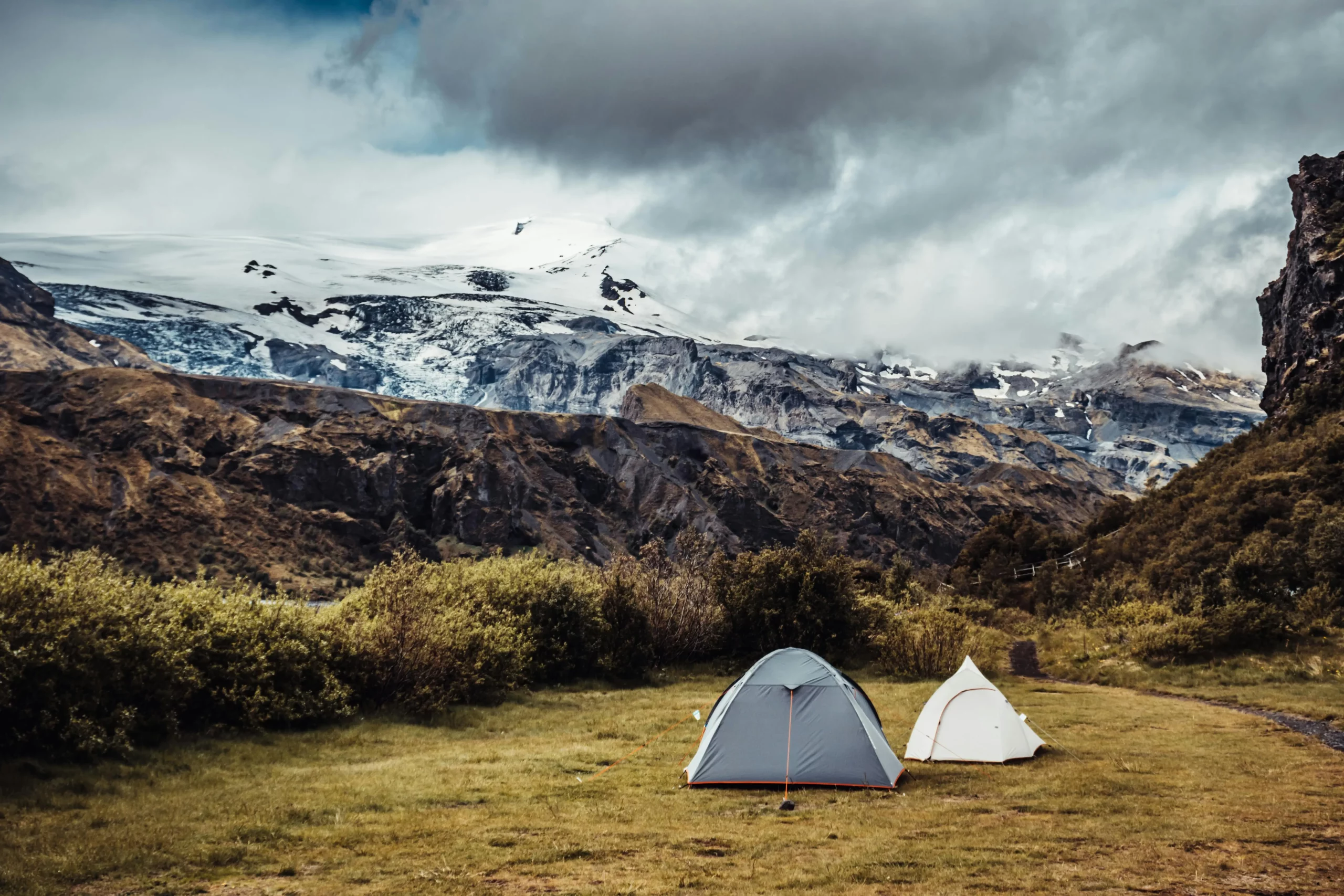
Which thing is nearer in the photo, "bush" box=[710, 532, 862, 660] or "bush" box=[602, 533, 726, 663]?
"bush" box=[602, 533, 726, 663]

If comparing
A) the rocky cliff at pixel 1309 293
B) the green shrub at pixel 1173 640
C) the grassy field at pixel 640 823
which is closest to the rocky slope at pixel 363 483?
the rocky cliff at pixel 1309 293

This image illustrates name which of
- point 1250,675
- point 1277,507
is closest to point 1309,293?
point 1277,507

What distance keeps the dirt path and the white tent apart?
244 inches

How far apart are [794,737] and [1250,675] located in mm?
21027

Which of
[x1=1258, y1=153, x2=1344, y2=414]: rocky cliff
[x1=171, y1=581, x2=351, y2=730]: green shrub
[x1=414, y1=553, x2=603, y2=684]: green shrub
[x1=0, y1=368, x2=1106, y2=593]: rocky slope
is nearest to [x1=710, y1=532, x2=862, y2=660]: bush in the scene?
[x1=414, y1=553, x2=603, y2=684]: green shrub

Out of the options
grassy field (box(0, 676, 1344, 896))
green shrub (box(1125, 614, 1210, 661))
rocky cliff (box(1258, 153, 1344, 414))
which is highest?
rocky cliff (box(1258, 153, 1344, 414))

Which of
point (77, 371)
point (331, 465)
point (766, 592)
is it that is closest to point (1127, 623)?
point (766, 592)

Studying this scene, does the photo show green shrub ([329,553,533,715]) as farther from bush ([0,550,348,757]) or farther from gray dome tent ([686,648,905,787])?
gray dome tent ([686,648,905,787])

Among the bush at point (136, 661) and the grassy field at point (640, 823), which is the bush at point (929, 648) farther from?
the bush at point (136, 661)

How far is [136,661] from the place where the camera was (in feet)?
62.0

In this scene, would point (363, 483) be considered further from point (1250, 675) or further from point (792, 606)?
point (1250, 675)

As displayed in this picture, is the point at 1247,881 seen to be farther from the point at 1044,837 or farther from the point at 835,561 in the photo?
the point at 835,561

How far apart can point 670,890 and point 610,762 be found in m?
9.50

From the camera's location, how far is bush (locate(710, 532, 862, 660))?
128 ft
